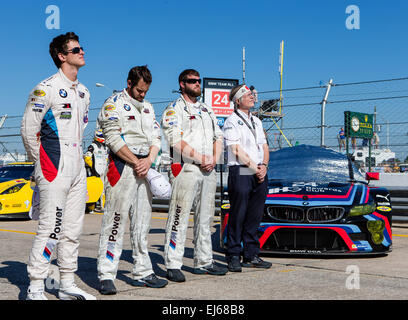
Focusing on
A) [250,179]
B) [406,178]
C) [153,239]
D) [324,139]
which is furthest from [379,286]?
[406,178]

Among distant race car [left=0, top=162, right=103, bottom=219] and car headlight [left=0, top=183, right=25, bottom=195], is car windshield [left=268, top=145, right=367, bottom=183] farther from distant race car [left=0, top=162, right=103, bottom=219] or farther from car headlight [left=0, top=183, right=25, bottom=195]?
car headlight [left=0, top=183, right=25, bottom=195]

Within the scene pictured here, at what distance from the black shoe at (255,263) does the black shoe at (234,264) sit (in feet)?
0.75

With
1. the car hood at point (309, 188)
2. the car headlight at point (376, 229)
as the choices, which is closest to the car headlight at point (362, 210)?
the car headlight at point (376, 229)

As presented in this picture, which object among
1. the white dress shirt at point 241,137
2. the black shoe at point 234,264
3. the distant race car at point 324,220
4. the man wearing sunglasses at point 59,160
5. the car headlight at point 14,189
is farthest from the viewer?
the car headlight at point 14,189

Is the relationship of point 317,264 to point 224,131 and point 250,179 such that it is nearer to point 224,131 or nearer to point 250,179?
point 250,179

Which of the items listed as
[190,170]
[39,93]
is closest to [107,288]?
[190,170]

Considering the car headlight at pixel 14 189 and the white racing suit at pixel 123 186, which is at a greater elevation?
the white racing suit at pixel 123 186

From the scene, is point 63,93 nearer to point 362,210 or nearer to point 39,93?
point 39,93

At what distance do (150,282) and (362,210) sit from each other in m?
2.69

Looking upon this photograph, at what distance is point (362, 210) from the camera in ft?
19.4

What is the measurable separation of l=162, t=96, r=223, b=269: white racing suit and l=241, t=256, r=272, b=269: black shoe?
544 millimetres

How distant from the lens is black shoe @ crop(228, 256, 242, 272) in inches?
203

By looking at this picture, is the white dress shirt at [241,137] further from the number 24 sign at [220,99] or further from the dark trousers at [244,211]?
the number 24 sign at [220,99]

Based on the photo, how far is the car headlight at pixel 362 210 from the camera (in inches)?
231
